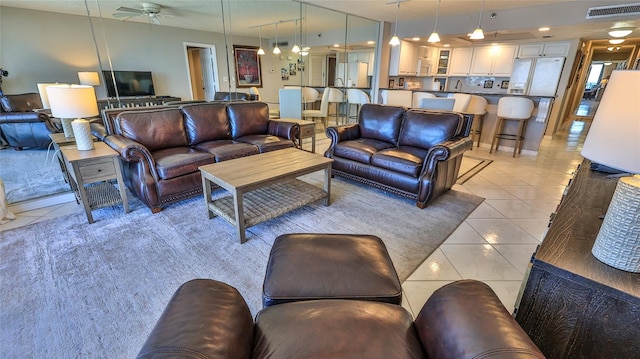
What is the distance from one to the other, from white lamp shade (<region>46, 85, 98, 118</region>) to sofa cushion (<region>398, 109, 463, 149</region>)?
124 inches

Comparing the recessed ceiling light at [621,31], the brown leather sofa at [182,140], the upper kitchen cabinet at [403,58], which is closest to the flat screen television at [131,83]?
the brown leather sofa at [182,140]

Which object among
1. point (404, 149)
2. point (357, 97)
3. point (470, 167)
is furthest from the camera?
point (357, 97)

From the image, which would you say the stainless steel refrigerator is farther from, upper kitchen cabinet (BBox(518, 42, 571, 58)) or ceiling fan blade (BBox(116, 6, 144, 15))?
ceiling fan blade (BBox(116, 6, 144, 15))

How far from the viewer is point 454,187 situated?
3.41m

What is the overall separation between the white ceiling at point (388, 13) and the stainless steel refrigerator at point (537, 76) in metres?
0.55

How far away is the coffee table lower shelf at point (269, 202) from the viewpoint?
230 cm

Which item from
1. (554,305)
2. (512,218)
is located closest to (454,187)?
(512,218)

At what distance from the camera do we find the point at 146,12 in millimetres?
3500

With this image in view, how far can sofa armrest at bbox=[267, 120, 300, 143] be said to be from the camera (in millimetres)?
3717

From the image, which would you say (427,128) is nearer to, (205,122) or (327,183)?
(327,183)

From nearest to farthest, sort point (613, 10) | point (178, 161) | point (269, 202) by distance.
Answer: point (269, 202) → point (178, 161) → point (613, 10)

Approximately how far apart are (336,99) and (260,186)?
4292 millimetres

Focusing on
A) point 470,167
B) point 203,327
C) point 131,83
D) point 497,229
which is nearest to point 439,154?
point 497,229

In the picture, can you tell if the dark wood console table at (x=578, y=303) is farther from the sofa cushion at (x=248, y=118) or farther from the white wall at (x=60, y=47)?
the white wall at (x=60, y=47)
